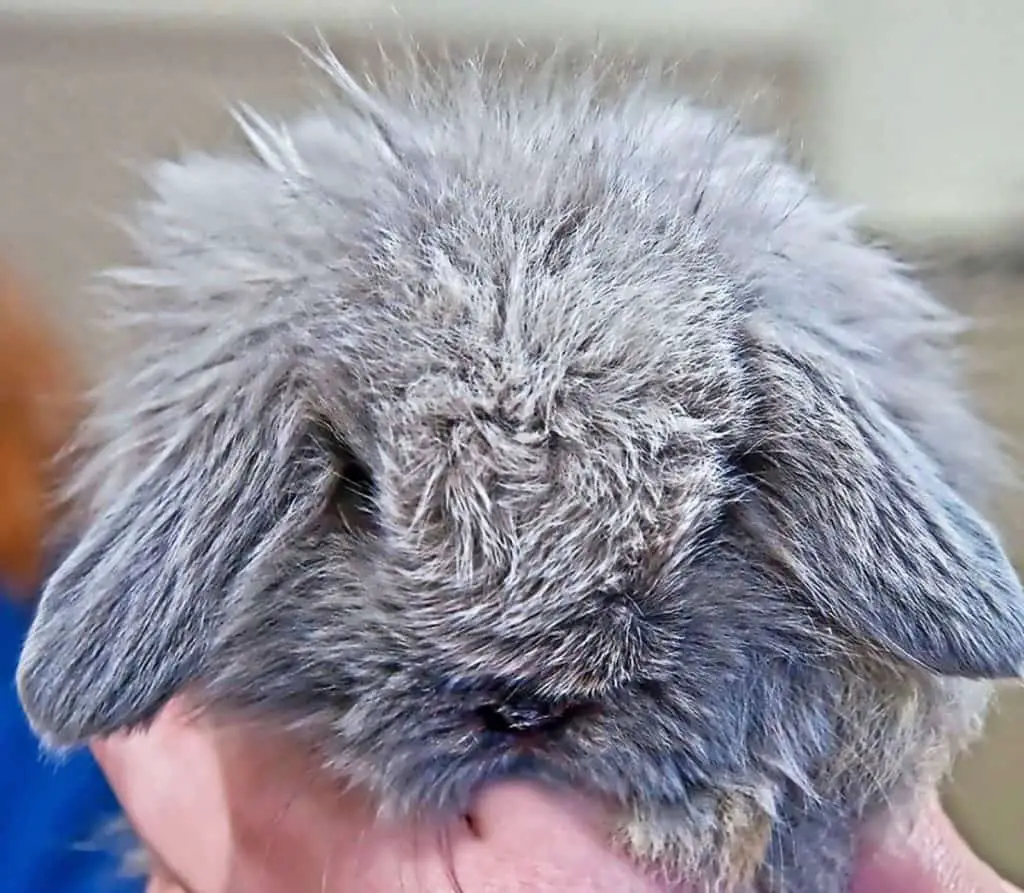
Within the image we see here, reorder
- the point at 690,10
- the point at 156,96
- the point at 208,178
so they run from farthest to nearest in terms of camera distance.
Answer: the point at 690,10
the point at 156,96
the point at 208,178

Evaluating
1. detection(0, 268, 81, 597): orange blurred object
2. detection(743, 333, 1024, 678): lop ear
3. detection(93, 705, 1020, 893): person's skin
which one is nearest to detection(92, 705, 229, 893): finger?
detection(93, 705, 1020, 893): person's skin

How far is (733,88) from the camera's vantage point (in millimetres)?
1521

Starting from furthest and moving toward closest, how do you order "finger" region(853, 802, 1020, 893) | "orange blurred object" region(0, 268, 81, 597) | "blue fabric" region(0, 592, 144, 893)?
"orange blurred object" region(0, 268, 81, 597)
"blue fabric" region(0, 592, 144, 893)
"finger" region(853, 802, 1020, 893)

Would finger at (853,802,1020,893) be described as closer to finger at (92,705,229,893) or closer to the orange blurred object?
finger at (92,705,229,893)

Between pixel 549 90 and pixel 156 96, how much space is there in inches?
46.1

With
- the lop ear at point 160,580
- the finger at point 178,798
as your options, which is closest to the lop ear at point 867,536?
the lop ear at point 160,580

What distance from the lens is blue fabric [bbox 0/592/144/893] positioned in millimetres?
1141

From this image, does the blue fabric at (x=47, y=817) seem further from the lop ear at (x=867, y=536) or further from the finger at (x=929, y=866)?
the lop ear at (x=867, y=536)

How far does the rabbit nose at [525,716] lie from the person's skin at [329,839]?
6 centimetres

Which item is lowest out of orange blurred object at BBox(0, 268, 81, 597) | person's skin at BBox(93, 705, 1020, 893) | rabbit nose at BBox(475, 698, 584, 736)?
orange blurred object at BBox(0, 268, 81, 597)

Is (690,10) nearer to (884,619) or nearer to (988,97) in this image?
(988,97)

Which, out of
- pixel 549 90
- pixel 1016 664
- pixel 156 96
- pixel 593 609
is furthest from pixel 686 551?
pixel 156 96

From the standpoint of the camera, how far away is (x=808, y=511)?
56 cm

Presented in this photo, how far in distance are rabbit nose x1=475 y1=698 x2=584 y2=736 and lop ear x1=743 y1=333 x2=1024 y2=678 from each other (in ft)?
0.44
